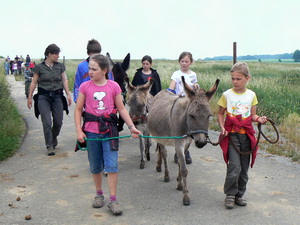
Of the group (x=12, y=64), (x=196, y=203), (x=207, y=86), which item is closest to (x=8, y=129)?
(x=196, y=203)

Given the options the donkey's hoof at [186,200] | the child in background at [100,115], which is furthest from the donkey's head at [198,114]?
the donkey's hoof at [186,200]

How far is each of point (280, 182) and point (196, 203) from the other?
1697mm

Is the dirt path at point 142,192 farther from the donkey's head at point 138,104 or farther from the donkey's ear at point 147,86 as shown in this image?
the donkey's ear at point 147,86

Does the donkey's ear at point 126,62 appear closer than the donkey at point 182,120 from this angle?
A: No

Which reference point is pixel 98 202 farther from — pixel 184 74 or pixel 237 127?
pixel 184 74

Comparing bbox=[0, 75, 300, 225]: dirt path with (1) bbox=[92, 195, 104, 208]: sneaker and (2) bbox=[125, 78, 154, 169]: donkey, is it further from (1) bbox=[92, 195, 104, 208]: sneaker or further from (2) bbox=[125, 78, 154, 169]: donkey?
(2) bbox=[125, 78, 154, 169]: donkey

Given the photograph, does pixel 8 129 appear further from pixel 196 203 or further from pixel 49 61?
pixel 196 203

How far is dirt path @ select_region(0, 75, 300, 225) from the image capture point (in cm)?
430

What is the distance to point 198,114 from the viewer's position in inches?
173

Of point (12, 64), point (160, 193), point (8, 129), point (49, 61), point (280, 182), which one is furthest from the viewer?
point (12, 64)

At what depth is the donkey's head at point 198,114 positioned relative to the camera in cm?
432

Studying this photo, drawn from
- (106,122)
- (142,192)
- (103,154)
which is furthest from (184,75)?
(103,154)

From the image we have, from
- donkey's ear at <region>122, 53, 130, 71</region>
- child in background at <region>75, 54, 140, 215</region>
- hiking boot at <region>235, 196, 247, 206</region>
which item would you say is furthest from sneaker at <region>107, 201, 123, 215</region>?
donkey's ear at <region>122, 53, 130, 71</region>

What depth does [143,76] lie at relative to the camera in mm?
7477
